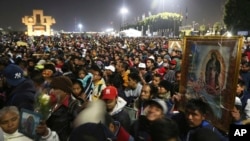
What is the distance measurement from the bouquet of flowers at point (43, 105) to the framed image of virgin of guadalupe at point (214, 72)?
1965 mm

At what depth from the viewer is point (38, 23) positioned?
145m

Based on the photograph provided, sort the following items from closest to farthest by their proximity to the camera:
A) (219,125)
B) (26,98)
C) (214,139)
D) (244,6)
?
(214,139) → (219,125) → (26,98) → (244,6)

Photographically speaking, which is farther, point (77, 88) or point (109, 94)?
point (77, 88)

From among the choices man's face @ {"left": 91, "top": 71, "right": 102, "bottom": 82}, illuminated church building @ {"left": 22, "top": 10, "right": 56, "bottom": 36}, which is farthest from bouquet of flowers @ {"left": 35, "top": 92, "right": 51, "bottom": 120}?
illuminated church building @ {"left": 22, "top": 10, "right": 56, "bottom": 36}

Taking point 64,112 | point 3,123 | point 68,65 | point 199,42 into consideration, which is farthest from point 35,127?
point 68,65

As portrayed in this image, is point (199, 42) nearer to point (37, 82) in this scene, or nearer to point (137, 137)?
point (137, 137)

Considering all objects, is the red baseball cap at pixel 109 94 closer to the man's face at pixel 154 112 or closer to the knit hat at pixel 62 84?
the knit hat at pixel 62 84

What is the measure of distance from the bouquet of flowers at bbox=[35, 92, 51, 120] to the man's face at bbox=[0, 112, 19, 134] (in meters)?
0.31

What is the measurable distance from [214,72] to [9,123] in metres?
2.48

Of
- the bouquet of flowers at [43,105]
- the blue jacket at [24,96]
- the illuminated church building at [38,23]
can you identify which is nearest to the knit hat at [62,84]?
the bouquet of flowers at [43,105]

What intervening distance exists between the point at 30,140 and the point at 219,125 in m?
2.16

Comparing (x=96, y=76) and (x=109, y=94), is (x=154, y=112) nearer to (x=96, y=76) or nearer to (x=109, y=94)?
(x=109, y=94)

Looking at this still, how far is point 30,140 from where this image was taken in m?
3.35

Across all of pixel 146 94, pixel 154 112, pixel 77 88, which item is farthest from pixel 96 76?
pixel 154 112
